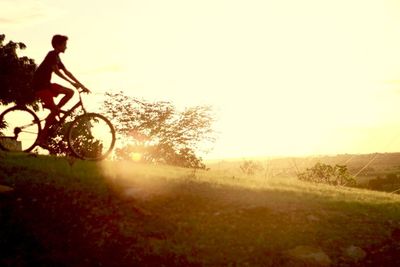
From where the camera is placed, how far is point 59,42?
1325 centimetres

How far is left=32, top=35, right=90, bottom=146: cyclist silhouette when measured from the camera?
43.5 feet

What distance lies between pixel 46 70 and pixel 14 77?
32.7 m

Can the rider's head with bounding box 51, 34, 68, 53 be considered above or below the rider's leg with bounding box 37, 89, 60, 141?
above

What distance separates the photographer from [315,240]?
12.3m

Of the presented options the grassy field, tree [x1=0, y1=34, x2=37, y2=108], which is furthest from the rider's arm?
tree [x1=0, y1=34, x2=37, y2=108]

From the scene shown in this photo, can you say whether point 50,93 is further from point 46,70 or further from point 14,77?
point 14,77

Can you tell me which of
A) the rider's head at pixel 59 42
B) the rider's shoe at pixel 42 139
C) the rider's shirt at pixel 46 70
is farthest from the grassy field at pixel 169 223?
the rider's head at pixel 59 42

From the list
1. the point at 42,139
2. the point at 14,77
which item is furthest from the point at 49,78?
the point at 14,77

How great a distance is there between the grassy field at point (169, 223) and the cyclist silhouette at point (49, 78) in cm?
225

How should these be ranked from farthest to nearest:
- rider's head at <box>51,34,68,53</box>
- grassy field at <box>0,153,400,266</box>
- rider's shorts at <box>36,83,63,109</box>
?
rider's shorts at <box>36,83,63,109</box>
rider's head at <box>51,34,68,53</box>
grassy field at <box>0,153,400,266</box>

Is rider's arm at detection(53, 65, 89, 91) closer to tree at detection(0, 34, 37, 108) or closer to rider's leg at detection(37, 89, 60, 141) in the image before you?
rider's leg at detection(37, 89, 60, 141)

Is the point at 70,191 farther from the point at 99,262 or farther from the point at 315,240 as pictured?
the point at 315,240

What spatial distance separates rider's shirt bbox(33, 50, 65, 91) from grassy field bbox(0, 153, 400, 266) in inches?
104

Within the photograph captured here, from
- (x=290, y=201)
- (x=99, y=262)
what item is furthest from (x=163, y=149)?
(x=99, y=262)
